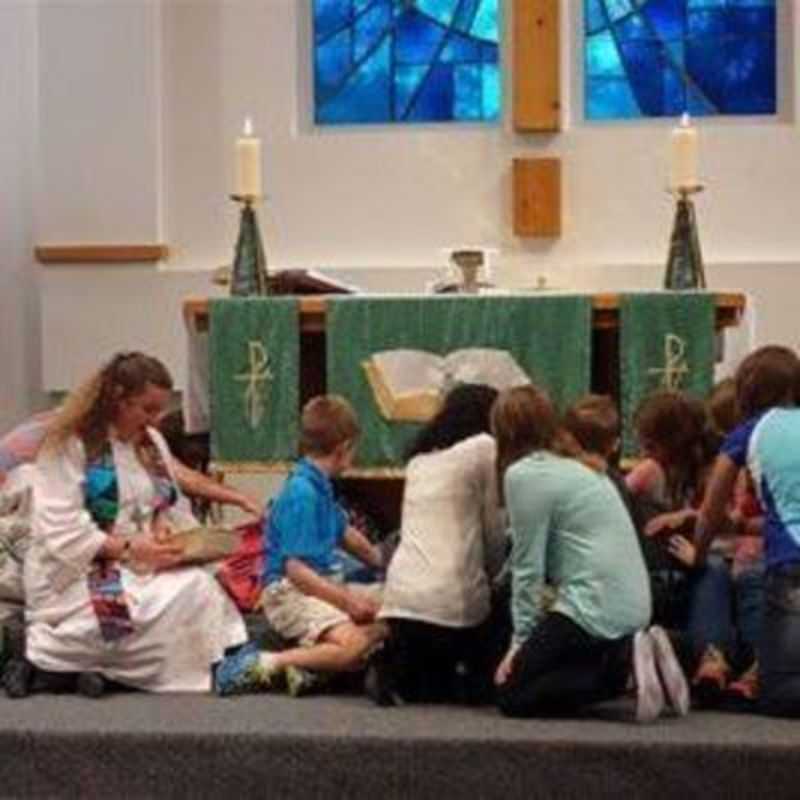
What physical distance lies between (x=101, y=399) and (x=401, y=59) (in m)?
4.18

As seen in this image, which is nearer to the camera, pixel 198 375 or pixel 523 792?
pixel 523 792

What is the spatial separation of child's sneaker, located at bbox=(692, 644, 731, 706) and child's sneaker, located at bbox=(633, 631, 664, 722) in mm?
249

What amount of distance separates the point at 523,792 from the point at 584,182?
466cm

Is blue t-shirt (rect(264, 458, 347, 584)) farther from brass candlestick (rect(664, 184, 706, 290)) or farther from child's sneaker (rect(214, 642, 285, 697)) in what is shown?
brass candlestick (rect(664, 184, 706, 290))

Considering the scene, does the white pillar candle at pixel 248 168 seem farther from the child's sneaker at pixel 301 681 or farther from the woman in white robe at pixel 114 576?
the child's sneaker at pixel 301 681

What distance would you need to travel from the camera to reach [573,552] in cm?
462

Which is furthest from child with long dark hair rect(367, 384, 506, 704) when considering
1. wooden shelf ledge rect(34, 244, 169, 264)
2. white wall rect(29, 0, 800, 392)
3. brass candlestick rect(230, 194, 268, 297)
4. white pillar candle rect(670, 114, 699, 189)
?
wooden shelf ledge rect(34, 244, 169, 264)

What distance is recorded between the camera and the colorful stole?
512 centimetres

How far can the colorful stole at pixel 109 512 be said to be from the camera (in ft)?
16.8

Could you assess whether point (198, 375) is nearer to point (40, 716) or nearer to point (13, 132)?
point (40, 716)

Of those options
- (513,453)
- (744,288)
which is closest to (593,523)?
(513,453)

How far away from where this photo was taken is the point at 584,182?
8539 millimetres

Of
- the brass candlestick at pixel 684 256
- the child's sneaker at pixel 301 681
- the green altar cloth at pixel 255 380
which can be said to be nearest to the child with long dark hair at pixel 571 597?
the child's sneaker at pixel 301 681

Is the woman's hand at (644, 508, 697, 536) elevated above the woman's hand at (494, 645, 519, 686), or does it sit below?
above
